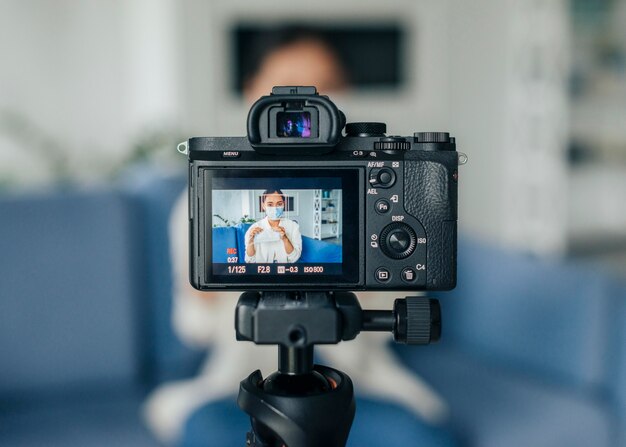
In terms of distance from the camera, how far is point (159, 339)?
6.63 ft

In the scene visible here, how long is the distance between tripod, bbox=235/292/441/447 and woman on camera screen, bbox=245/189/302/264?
40 millimetres

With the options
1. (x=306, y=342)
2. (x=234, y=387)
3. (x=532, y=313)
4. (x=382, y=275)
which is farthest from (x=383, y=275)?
(x=532, y=313)

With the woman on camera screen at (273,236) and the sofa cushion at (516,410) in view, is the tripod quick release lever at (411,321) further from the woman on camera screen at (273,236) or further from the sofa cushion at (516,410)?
the sofa cushion at (516,410)

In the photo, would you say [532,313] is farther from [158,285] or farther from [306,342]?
[306,342]

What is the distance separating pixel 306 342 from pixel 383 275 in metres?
0.11

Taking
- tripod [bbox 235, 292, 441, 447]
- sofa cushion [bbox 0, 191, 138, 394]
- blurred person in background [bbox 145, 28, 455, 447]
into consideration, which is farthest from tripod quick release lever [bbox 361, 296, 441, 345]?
sofa cushion [bbox 0, 191, 138, 394]

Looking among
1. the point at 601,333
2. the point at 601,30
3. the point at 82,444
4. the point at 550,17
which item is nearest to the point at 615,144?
the point at 601,30

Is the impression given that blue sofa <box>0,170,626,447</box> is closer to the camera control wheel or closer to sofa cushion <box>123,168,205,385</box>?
→ sofa cushion <box>123,168,205,385</box>

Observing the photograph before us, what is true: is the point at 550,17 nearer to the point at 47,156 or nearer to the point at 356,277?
the point at 47,156

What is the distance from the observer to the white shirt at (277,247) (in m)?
0.71

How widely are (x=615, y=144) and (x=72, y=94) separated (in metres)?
2.90

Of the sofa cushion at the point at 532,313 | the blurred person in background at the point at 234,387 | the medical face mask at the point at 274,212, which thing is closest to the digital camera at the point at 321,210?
the medical face mask at the point at 274,212

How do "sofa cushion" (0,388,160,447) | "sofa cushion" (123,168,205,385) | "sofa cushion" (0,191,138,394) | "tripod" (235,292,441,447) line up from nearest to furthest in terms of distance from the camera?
"tripod" (235,292,441,447), "sofa cushion" (0,388,160,447), "sofa cushion" (0,191,138,394), "sofa cushion" (123,168,205,385)

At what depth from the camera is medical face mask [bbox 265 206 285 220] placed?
709 millimetres
